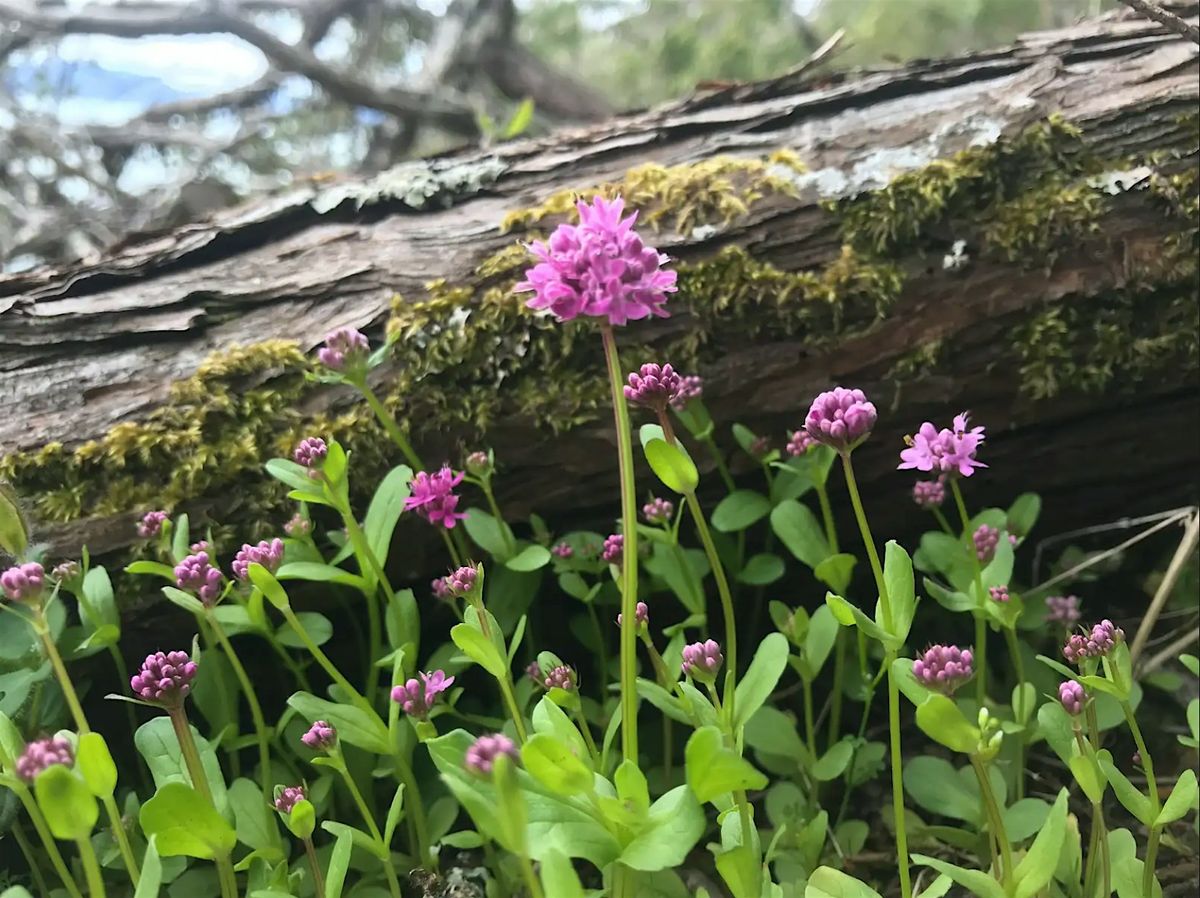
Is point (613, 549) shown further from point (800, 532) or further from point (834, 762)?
point (834, 762)

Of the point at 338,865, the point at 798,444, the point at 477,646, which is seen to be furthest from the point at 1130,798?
the point at 338,865

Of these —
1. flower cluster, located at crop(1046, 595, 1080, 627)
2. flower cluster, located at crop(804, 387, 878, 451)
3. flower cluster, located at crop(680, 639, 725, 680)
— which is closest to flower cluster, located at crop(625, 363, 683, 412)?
flower cluster, located at crop(804, 387, 878, 451)

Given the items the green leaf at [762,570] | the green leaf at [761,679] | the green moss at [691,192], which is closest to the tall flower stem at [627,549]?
the green leaf at [761,679]

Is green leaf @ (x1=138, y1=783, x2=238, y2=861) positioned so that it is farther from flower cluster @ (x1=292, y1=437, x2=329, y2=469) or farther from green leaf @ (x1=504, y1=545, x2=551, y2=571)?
green leaf @ (x1=504, y1=545, x2=551, y2=571)

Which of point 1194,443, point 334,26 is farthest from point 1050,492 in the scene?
point 334,26

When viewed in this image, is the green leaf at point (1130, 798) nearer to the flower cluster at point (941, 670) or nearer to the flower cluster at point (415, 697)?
the flower cluster at point (941, 670)

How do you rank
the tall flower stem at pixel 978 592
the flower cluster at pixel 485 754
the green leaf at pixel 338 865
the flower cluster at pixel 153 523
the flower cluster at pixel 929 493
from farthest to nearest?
the flower cluster at pixel 929 493 < the flower cluster at pixel 153 523 < the tall flower stem at pixel 978 592 < the green leaf at pixel 338 865 < the flower cluster at pixel 485 754
